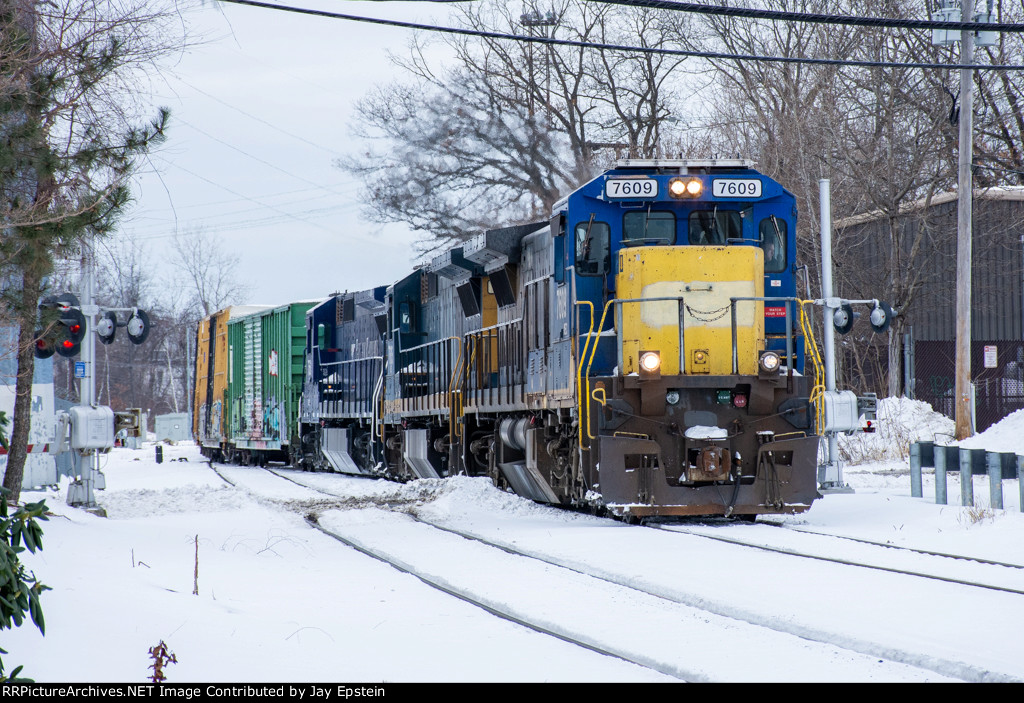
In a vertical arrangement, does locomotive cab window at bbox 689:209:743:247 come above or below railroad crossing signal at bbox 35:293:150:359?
above

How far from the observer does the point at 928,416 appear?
24.1 m

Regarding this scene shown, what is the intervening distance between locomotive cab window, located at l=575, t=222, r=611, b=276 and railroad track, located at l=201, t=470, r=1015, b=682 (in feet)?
9.57

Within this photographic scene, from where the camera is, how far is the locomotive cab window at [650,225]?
11.5 m

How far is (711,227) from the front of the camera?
1155 centimetres

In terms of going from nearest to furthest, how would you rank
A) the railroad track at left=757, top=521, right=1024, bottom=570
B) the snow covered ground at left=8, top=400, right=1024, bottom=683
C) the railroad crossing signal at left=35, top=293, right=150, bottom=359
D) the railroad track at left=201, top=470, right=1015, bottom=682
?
the railroad track at left=201, top=470, right=1015, bottom=682 < the snow covered ground at left=8, top=400, right=1024, bottom=683 < the railroad track at left=757, top=521, right=1024, bottom=570 < the railroad crossing signal at left=35, top=293, right=150, bottom=359

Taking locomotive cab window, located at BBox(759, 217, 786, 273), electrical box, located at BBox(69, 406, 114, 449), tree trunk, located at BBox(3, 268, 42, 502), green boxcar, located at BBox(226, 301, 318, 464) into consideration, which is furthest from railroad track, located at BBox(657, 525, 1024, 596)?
green boxcar, located at BBox(226, 301, 318, 464)

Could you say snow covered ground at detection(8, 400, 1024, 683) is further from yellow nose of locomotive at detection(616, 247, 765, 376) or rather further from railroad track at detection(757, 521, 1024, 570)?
yellow nose of locomotive at detection(616, 247, 765, 376)

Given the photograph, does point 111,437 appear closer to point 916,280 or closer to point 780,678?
point 780,678

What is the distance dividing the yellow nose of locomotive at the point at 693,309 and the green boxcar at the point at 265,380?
16.7 metres

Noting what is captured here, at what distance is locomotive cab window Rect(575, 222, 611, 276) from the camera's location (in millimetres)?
11469

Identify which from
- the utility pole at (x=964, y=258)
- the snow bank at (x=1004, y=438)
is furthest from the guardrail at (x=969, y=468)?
the utility pole at (x=964, y=258)

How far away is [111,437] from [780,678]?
1041 centimetres

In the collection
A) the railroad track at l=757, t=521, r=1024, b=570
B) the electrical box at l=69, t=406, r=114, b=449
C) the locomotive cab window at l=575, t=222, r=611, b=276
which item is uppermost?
the locomotive cab window at l=575, t=222, r=611, b=276
